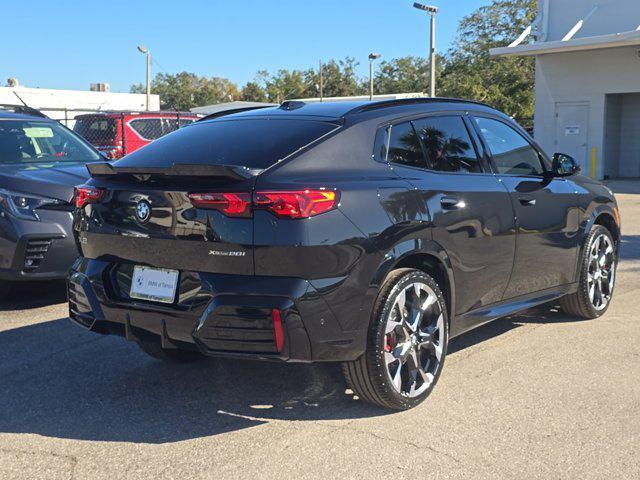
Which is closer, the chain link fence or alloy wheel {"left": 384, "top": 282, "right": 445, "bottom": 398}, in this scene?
alloy wheel {"left": 384, "top": 282, "right": 445, "bottom": 398}

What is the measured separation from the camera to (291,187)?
345 centimetres

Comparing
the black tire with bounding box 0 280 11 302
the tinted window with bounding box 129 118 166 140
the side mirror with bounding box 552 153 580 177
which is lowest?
the black tire with bounding box 0 280 11 302

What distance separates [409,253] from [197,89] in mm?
88548

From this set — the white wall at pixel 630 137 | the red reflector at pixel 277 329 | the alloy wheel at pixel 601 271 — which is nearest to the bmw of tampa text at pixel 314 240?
the red reflector at pixel 277 329

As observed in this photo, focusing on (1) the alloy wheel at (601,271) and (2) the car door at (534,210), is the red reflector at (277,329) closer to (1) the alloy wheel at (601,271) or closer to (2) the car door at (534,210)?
(2) the car door at (534,210)

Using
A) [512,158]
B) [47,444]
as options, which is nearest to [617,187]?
[512,158]

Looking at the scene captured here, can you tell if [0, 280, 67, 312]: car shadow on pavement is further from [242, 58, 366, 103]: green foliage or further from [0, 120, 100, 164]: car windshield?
[242, 58, 366, 103]: green foliage

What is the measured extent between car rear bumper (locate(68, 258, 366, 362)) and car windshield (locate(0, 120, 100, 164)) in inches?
156

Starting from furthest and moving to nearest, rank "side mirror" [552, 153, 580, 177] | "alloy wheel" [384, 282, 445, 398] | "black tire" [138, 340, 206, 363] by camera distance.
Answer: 1. "side mirror" [552, 153, 580, 177]
2. "black tire" [138, 340, 206, 363]
3. "alloy wheel" [384, 282, 445, 398]

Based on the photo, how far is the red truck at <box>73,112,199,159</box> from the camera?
1652 centimetres

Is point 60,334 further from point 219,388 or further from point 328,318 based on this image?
point 328,318

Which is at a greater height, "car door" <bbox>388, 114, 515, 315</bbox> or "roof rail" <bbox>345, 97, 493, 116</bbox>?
"roof rail" <bbox>345, 97, 493, 116</bbox>

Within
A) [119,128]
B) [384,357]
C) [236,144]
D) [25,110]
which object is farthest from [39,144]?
[119,128]

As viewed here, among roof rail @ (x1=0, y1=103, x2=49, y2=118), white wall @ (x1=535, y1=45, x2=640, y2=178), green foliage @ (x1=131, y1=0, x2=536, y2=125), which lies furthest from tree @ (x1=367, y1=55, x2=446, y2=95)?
roof rail @ (x1=0, y1=103, x2=49, y2=118)
